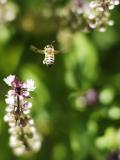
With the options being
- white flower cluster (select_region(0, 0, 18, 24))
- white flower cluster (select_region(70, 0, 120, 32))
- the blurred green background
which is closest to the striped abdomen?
white flower cluster (select_region(70, 0, 120, 32))

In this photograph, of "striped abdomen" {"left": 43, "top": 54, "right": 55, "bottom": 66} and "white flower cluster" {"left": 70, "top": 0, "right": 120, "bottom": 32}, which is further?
"white flower cluster" {"left": 70, "top": 0, "right": 120, "bottom": 32}

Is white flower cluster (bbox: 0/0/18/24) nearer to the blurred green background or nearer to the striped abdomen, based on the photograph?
the blurred green background

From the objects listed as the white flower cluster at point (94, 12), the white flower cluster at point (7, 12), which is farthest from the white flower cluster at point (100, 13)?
the white flower cluster at point (7, 12)

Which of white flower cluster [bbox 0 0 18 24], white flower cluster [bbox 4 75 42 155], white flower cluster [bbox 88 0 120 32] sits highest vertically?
white flower cluster [bbox 0 0 18 24]

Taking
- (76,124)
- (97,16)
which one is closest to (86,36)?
(76,124)

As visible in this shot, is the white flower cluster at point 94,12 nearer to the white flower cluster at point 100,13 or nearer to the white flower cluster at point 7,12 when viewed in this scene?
the white flower cluster at point 100,13

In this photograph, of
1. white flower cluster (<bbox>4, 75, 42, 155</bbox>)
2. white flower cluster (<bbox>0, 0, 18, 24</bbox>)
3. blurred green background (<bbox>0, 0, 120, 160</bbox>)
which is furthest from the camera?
white flower cluster (<bbox>0, 0, 18, 24</bbox>)
